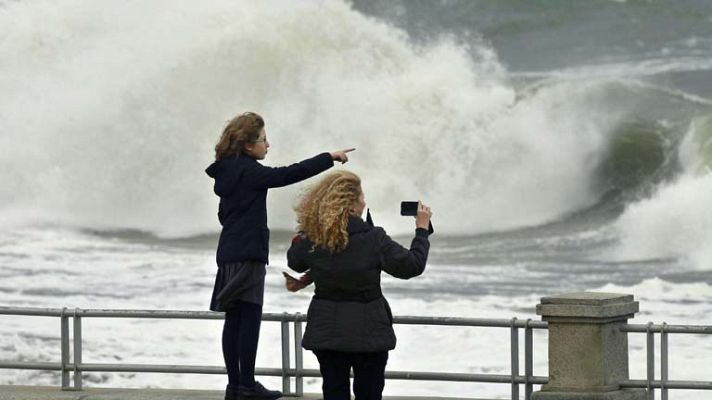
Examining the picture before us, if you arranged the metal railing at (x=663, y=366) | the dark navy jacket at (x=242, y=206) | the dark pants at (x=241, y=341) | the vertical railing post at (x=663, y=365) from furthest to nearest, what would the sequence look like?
the vertical railing post at (x=663, y=365) → the metal railing at (x=663, y=366) → the dark pants at (x=241, y=341) → the dark navy jacket at (x=242, y=206)

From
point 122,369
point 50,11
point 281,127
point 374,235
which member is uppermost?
point 50,11

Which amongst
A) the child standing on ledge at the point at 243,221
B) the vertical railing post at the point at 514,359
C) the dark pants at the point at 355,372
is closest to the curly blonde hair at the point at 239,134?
the child standing on ledge at the point at 243,221

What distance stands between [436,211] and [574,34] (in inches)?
326

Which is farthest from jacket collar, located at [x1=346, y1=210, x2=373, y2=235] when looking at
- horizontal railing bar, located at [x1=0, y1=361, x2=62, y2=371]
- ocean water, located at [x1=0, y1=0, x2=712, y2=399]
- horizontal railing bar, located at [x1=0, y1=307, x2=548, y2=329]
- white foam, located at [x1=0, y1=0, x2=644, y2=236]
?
white foam, located at [x1=0, y1=0, x2=644, y2=236]

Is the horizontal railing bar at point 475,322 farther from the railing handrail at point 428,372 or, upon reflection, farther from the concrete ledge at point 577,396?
the concrete ledge at point 577,396

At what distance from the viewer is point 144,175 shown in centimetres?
4706

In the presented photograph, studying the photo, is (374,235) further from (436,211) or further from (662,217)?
(436,211)

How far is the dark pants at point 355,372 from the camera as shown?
875cm

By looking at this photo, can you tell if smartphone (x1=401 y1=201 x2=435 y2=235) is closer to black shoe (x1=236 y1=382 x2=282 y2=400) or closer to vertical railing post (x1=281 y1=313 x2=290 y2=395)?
black shoe (x1=236 y1=382 x2=282 y2=400)

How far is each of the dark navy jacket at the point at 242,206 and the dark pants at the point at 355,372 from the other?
1413 millimetres

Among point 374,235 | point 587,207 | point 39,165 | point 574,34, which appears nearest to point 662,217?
point 587,207

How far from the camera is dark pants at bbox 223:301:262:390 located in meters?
10.2

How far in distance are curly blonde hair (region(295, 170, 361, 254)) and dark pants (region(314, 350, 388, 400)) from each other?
517mm

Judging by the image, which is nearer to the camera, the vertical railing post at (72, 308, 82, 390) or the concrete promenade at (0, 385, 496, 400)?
the concrete promenade at (0, 385, 496, 400)
